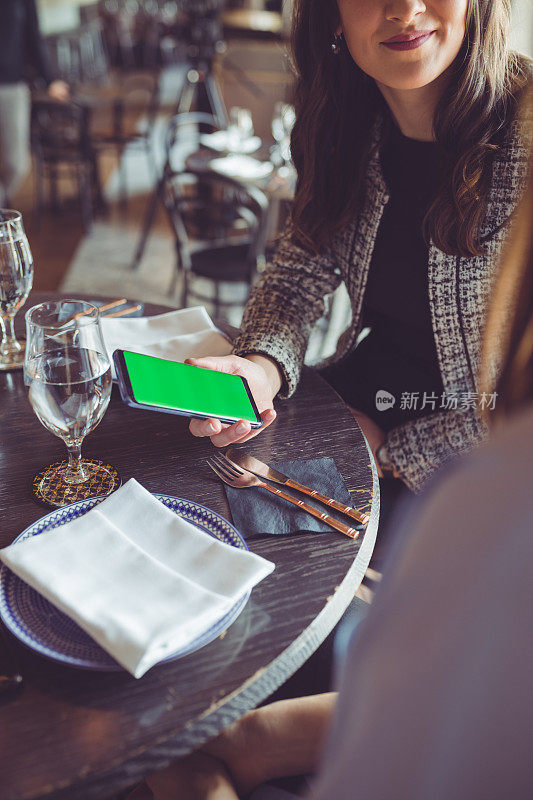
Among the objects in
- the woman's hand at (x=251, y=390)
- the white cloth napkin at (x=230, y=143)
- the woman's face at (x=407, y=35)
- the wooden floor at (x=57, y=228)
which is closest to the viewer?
the woman's hand at (x=251, y=390)

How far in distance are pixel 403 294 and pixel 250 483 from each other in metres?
0.67

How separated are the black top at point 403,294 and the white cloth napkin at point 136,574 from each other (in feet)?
2.57

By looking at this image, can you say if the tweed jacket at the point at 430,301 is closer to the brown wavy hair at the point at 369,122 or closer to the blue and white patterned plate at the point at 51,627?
the brown wavy hair at the point at 369,122

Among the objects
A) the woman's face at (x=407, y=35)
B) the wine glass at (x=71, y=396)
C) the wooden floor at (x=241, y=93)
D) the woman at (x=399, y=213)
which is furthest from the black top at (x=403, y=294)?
the wooden floor at (x=241, y=93)

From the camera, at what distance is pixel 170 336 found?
1291 mm

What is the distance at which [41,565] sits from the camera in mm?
753

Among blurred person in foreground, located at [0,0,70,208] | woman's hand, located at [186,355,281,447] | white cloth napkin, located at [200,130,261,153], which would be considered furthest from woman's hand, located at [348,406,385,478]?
blurred person in foreground, located at [0,0,70,208]

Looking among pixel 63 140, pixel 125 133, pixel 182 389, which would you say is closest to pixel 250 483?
pixel 182 389

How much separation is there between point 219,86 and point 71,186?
164cm

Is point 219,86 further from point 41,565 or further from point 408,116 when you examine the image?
point 41,565

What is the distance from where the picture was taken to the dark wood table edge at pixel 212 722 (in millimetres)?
592

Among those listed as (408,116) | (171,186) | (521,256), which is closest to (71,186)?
(171,186)

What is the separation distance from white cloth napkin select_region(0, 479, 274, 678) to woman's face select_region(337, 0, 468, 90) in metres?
0.90

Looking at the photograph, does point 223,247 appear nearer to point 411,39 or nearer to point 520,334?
point 411,39
